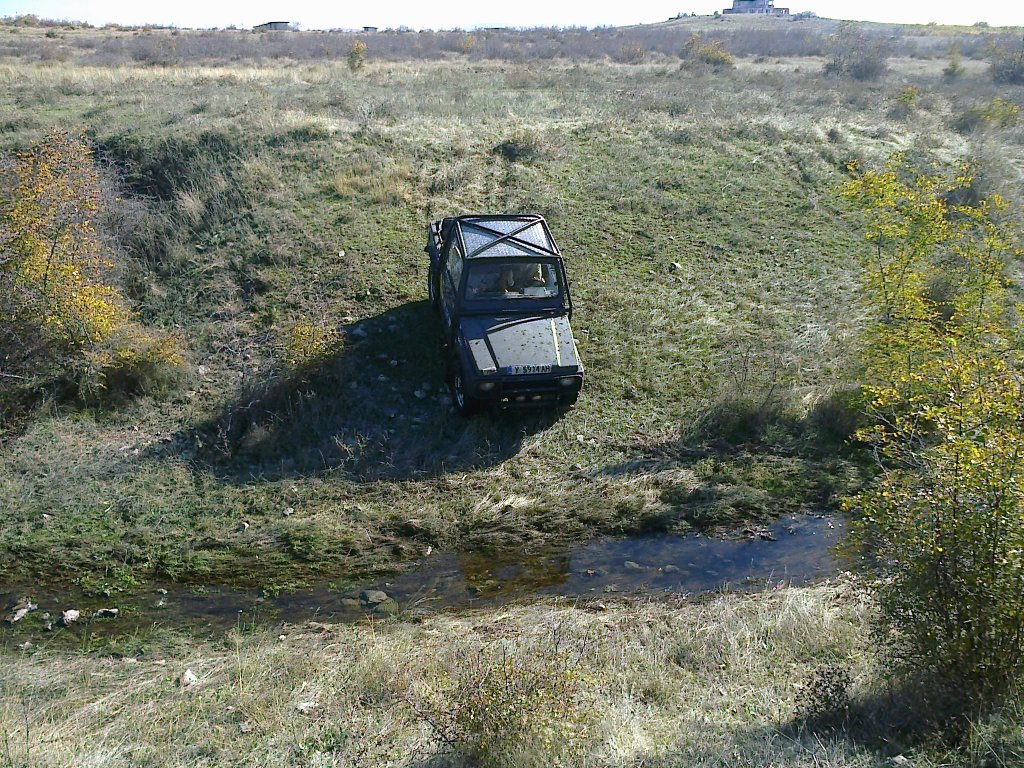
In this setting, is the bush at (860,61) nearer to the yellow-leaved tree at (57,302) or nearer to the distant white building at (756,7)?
the yellow-leaved tree at (57,302)

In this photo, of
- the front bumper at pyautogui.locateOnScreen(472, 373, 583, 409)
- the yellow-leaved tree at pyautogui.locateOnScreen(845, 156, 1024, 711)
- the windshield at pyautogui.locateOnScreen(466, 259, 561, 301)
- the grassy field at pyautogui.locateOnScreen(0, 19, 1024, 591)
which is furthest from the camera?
the windshield at pyautogui.locateOnScreen(466, 259, 561, 301)

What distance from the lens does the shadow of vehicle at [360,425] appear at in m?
9.90

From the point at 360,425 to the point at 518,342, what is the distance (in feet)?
8.72

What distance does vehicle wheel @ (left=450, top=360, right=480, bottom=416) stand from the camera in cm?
986

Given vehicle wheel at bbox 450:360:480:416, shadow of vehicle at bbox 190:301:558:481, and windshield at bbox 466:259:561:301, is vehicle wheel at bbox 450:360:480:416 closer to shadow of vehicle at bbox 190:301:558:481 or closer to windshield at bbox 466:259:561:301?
shadow of vehicle at bbox 190:301:558:481

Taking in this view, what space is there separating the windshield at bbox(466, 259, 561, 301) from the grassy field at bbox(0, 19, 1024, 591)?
172cm

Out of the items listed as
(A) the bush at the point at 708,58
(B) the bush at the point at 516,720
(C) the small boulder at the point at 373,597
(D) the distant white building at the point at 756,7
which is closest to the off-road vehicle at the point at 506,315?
(C) the small boulder at the point at 373,597

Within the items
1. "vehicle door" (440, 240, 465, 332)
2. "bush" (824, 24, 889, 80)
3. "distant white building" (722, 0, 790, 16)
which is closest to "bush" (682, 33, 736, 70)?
"bush" (824, 24, 889, 80)

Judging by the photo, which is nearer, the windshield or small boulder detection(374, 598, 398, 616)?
small boulder detection(374, 598, 398, 616)

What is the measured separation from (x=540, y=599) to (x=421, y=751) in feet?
10.4

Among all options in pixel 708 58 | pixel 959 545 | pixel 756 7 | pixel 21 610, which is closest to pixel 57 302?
pixel 21 610

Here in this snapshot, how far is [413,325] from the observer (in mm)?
12273

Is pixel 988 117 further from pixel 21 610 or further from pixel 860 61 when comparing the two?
pixel 21 610

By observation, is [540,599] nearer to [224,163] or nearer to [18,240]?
[18,240]
